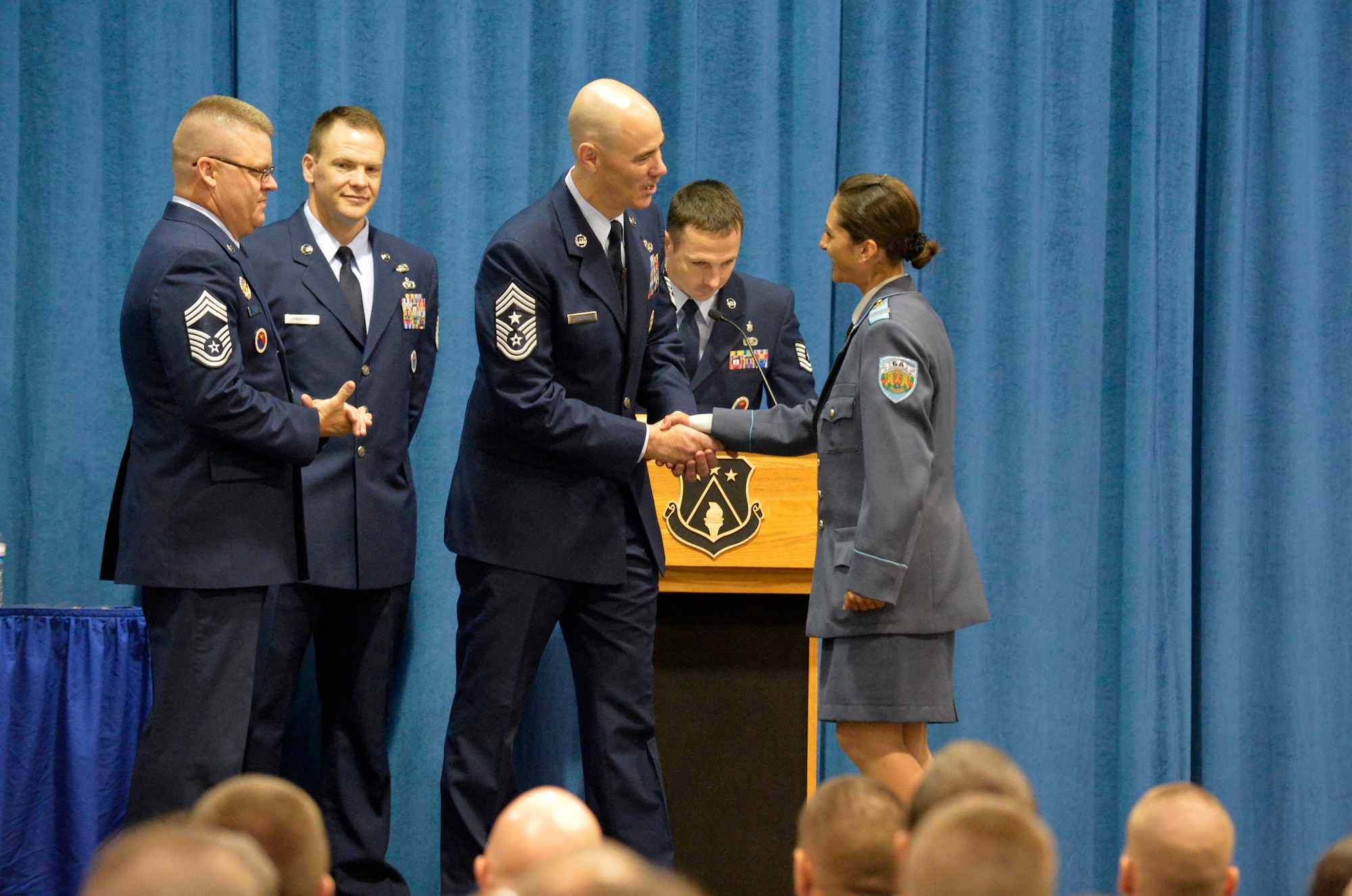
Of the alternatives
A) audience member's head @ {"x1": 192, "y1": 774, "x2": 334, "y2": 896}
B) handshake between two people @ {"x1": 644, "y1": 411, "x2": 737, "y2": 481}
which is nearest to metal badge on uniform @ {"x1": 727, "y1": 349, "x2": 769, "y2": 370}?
handshake between two people @ {"x1": 644, "y1": 411, "x2": 737, "y2": 481}

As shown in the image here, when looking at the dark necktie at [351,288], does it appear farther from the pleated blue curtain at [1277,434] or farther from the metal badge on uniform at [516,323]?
the pleated blue curtain at [1277,434]

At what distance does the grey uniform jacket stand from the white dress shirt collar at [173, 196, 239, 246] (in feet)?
4.09

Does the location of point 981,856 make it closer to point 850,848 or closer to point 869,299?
point 850,848

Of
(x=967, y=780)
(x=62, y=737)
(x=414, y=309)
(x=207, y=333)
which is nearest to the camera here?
(x=967, y=780)

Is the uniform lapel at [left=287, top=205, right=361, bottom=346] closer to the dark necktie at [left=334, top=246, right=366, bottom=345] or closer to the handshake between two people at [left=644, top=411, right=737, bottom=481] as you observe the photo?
the dark necktie at [left=334, top=246, right=366, bottom=345]

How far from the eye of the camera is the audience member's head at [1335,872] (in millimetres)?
1325

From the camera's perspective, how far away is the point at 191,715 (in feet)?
8.20

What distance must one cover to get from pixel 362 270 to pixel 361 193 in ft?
0.60

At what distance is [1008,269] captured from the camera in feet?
12.8

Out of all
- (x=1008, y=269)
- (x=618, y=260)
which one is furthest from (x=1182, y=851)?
(x=1008, y=269)

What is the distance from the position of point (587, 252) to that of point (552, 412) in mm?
361

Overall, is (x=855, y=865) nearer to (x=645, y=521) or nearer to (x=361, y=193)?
(x=645, y=521)

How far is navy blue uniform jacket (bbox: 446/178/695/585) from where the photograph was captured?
8.87ft

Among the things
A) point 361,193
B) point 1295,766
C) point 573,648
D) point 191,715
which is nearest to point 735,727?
point 573,648
